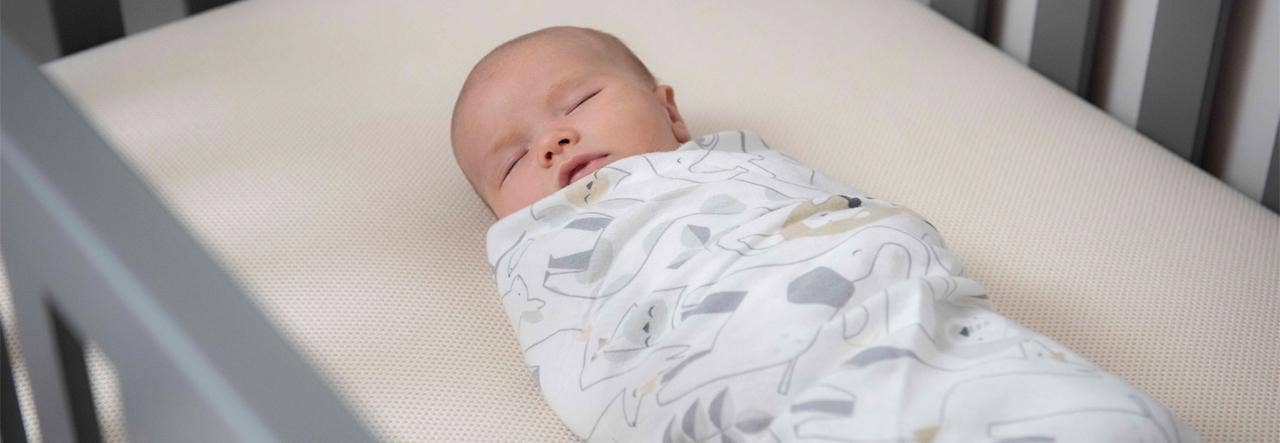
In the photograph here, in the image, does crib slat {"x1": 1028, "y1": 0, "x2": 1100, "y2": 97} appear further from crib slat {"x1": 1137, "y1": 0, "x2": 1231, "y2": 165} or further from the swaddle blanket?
the swaddle blanket

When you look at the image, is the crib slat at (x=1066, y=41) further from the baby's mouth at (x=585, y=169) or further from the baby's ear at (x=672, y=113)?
the baby's mouth at (x=585, y=169)

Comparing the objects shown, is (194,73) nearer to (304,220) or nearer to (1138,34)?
(304,220)

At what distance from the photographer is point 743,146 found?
47.9 inches

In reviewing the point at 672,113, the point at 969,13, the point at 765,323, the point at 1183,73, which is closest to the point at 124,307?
the point at 765,323

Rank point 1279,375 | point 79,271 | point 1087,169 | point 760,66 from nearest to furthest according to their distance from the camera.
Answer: point 79,271 < point 1279,375 < point 1087,169 < point 760,66

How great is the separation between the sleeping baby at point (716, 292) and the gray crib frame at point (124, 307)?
0.36 m

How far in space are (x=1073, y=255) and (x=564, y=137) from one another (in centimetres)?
43

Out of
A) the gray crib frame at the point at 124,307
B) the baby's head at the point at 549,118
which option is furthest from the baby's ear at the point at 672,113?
the gray crib frame at the point at 124,307

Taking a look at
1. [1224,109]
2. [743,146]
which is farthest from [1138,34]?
[743,146]

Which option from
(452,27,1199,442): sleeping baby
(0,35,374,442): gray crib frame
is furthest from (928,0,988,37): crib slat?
(0,35,374,442): gray crib frame

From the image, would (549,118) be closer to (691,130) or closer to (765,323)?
(691,130)

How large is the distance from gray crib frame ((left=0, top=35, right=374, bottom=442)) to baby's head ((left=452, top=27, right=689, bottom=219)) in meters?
0.48

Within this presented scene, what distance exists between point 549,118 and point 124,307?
62cm

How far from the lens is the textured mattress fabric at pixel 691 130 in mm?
1090
